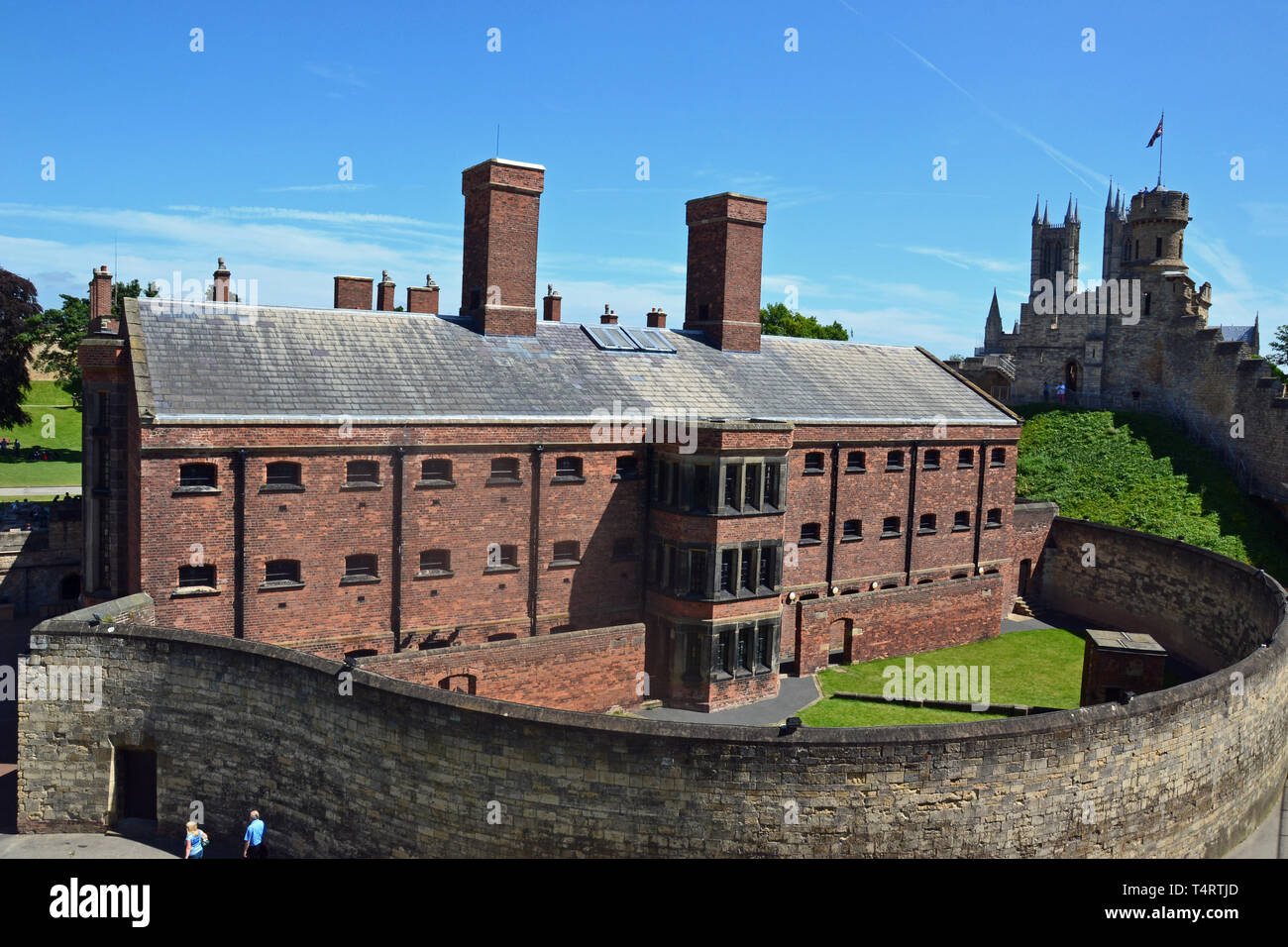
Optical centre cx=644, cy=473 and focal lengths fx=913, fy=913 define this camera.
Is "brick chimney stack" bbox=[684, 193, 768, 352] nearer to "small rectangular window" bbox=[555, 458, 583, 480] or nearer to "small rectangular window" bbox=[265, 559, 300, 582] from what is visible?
"small rectangular window" bbox=[555, 458, 583, 480]

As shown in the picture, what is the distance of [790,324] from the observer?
7081 cm

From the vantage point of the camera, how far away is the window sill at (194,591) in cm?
2233

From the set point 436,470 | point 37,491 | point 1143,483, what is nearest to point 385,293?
point 436,470

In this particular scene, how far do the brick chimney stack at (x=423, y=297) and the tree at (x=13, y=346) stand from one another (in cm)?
3285

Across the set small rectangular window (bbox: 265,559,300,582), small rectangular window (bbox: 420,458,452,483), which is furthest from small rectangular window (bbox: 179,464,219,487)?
small rectangular window (bbox: 420,458,452,483)

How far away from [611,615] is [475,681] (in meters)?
6.36

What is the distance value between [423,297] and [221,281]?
266 inches

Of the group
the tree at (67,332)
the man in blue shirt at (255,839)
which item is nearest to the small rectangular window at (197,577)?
the man in blue shirt at (255,839)

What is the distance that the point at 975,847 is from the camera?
15.6m

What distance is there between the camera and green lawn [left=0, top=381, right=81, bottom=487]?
53656mm

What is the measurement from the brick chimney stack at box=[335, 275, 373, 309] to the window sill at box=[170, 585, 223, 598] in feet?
40.1

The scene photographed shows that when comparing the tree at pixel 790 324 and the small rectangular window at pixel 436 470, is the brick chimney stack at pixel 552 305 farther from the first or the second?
the tree at pixel 790 324
